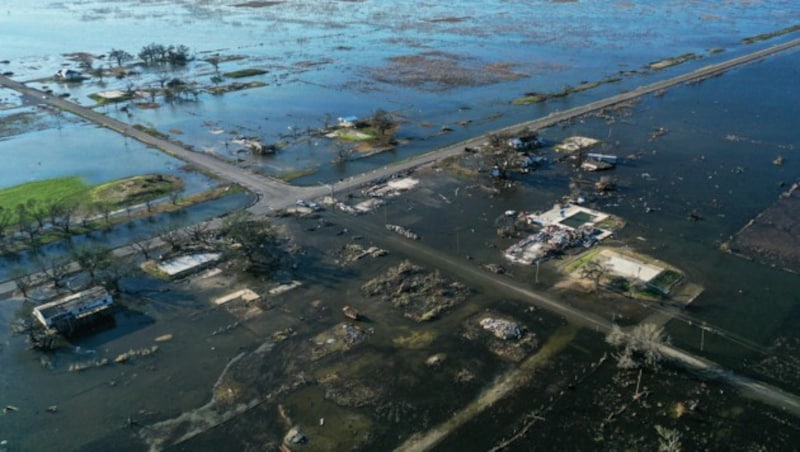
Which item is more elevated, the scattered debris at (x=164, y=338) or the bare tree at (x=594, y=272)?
the bare tree at (x=594, y=272)

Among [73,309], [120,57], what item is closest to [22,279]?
[73,309]

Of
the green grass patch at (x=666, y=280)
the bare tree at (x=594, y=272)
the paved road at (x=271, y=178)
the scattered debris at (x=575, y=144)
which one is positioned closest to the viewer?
the green grass patch at (x=666, y=280)

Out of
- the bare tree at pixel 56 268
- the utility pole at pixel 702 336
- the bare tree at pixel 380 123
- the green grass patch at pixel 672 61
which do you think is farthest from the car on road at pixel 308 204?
the green grass patch at pixel 672 61

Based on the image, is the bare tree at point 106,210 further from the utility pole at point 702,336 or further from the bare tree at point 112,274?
the utility pole at point 702,336

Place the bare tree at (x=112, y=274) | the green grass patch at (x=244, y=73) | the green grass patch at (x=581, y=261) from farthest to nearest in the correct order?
the green grass patch at (x=244, y=73) < the green grass patch at (x=581, y=261) < the bare tree at (x=112, y=274)

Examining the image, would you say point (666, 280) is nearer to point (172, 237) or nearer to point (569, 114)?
point (172, 237)

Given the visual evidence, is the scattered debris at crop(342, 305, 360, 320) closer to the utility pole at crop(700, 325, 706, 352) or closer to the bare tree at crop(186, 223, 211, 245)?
the bare tree at crop(186, 223, 211, 245)

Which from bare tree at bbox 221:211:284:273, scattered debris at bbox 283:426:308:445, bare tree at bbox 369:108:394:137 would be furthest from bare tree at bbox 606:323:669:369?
bare tree at bbox 369:108:394:137

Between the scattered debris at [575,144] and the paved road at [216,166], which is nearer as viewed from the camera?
the paved road at [216,166]
